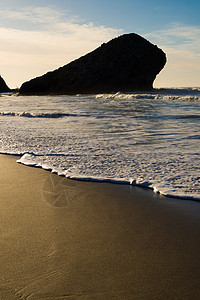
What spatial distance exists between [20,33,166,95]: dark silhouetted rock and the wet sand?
55337mm

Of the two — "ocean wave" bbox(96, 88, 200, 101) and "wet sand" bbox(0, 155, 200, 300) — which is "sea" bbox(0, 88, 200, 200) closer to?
"wet sand" bbox(0, 155, 200, 300)

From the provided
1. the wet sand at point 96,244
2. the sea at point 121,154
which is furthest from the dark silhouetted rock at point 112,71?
the wet sand at point 96,244

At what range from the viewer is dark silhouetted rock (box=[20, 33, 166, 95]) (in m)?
58.5

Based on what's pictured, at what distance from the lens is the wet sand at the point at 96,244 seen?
1.67 m

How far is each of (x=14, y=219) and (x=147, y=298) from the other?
1341mm

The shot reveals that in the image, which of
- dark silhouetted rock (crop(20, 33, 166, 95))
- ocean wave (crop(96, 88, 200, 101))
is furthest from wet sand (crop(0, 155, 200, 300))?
dark silhouetted rock (crop(20, 33, 166, 95))

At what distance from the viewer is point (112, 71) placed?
194 ft

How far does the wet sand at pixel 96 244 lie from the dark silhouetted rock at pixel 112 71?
55.3m

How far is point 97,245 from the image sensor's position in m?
2.10

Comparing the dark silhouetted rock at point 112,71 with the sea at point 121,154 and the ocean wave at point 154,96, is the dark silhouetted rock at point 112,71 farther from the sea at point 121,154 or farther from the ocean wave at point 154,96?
the sea at point 121,154

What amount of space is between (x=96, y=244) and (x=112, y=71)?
5939 centimetres

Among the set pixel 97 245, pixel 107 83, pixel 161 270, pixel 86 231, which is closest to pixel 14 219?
pixel 86 231

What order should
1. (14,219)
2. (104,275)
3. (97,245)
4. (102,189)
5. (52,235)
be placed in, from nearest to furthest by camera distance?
(104,275), (97,245), (52,235), (14,219), (102,189)

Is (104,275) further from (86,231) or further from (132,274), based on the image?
(86,231)
